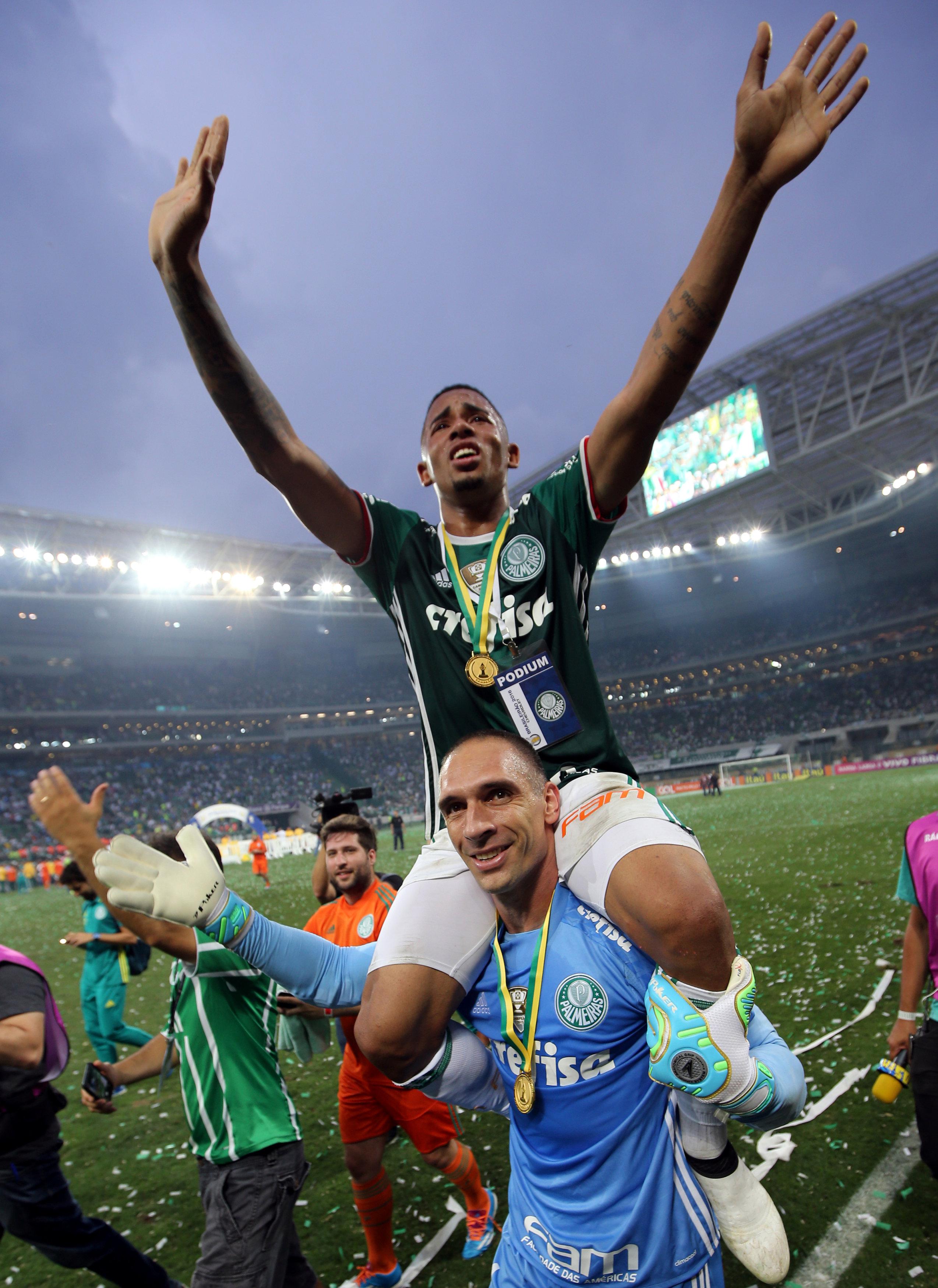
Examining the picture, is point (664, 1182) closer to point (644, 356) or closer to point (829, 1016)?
point (644, 356)

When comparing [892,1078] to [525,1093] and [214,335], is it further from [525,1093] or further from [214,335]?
[214,335]

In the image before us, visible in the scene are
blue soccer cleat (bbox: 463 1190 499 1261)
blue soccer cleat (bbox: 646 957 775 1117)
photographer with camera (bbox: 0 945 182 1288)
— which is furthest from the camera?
blue soccer cleat (bbox: 463 1190 499 1261)

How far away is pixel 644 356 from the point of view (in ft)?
7.54

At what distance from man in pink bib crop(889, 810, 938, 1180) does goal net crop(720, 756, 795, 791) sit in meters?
39.5

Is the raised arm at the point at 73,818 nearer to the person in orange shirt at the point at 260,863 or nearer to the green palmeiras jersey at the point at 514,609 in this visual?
the green palmeiras jersey at the point at 514,609

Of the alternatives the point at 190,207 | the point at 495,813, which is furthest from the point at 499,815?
the point at 190,207

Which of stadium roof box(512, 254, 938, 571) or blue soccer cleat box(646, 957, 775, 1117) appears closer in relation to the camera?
blue soccer cleat box(646, 957, 775, 1117)

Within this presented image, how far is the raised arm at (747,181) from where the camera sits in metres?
2.07

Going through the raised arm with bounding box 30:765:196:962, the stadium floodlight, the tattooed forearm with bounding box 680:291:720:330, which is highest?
the stadium floodlight

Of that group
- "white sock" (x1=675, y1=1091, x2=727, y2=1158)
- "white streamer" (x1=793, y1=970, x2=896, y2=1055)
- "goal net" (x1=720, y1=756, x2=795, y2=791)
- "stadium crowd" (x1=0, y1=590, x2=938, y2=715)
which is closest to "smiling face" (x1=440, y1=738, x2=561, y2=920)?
"white sock" (x1=675, y1=1091, x2=727, y2=1158)

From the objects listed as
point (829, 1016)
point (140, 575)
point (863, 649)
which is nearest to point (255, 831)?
point (140, 575)

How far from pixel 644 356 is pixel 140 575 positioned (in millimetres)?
47376

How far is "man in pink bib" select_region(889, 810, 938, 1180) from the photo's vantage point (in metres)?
3.38

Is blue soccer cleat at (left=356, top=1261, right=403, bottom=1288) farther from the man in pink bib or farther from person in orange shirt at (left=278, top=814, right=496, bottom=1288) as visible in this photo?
the man in pink bib
